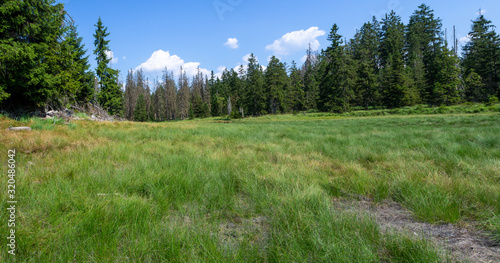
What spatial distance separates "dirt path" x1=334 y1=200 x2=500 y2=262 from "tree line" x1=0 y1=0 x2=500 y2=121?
15.2 meters

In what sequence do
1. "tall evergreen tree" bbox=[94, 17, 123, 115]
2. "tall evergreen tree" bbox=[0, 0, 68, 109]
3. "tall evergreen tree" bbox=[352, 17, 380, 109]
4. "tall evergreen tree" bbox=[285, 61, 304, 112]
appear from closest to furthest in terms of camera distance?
"tall evergreen tree" bbox=[0, 0, 68, 109] < "tall evergreen tree" bbox=[94, 17, 123, 115] < "tall evergreen tree" bbox=[352, 17, 380, 109] < "tall evergreen tree" bbox=[285, 61, 304, 112]

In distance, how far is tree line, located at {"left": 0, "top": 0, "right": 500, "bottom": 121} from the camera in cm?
1170

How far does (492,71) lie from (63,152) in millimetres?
64566

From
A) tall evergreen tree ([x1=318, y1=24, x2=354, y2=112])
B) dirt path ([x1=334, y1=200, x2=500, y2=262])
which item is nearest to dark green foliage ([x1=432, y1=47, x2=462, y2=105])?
tall evergreen tree ([x1=318, y1=24, x2=354, y2=112])

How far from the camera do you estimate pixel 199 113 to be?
244ft

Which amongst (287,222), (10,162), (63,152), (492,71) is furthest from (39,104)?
(492,71)

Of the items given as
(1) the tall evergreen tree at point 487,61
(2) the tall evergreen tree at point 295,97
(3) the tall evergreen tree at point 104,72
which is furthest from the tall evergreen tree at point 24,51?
(1) the tall evergreen tree at point 487,61

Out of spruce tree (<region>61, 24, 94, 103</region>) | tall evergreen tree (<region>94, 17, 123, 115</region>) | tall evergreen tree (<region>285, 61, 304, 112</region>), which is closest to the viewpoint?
spruce tree (<region>61, 24, 94, 103</region>)

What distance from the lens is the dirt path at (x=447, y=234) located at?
1.59 metres

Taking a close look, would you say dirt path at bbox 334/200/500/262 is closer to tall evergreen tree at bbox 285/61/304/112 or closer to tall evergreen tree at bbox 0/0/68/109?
tall evergreen tree at bbox 0/0/68/109

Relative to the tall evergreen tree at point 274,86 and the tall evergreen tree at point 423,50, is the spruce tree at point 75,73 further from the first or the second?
the tall evergreen tree at point 423,50

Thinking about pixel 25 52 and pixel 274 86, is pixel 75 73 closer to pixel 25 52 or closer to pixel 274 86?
pixel 25 52

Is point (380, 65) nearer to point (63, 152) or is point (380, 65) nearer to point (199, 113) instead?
point (199, 113)

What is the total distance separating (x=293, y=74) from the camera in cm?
6962
